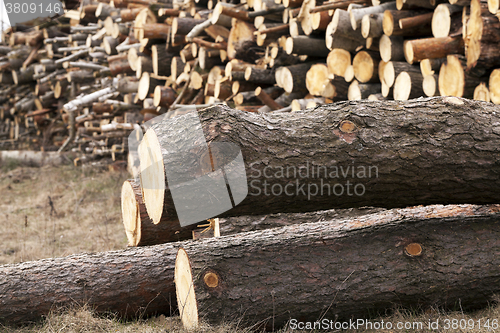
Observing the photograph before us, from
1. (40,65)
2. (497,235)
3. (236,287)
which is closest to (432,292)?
(497,235)

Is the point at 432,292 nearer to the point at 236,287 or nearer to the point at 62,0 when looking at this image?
the point at 236,287

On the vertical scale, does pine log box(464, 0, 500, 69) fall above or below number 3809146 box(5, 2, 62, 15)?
below

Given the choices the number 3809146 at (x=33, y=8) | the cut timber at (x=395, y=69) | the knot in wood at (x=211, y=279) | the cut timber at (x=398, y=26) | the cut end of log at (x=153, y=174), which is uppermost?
the number 3809146 at (x=33, y=8)

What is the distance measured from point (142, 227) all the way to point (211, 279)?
1235mm

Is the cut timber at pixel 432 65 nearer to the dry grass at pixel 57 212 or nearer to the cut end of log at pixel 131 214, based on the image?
the cut end of log at pixel 131 214

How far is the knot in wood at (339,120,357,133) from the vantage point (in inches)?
91.8

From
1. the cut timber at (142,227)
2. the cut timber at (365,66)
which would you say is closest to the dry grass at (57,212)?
the cut timber at (142,227)

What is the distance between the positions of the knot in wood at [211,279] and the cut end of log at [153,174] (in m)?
0.41

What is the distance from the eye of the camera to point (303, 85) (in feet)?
16.4

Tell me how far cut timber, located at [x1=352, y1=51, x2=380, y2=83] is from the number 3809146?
799 centimetres

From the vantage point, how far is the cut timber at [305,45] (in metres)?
4.73

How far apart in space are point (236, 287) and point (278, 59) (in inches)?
135

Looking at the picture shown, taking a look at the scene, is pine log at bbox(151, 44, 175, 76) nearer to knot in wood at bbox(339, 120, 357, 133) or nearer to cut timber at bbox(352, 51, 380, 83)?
cut timber at bbox(352, 51, 380, 83)

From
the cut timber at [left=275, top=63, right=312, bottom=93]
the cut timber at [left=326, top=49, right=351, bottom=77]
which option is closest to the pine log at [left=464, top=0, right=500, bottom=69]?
the cut timber at [left=326, top=49, right=351, bottom=77]
